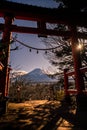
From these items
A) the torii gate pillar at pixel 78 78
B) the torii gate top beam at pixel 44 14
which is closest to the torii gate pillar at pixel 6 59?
the torii gate top beam at pixel 44 14

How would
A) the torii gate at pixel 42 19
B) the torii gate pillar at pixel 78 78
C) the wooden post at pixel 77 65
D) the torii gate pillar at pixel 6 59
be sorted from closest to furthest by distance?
the torii gate pillar at pixel 6 59 < the torii gate pillar at pixel 78 78 < the torii gate at pixel 42 19 < the wooden post at pixel 77 65

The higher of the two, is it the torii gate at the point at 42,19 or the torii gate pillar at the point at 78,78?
the torii gate at the point at 42,19

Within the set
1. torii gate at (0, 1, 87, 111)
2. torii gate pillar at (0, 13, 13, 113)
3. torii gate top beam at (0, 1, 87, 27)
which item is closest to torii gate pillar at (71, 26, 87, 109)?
torii gate at (0, 1, 87, 111)

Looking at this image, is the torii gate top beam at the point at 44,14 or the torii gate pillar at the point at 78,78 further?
the torii gate top beam at the point at 44,14

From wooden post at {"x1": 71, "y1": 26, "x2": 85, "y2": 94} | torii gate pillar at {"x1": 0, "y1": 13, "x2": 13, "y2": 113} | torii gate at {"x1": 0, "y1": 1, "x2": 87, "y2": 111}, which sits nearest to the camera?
torii gate pillar at {"x1": 0, "y1": 13, "x2": 13, "y2": 113}

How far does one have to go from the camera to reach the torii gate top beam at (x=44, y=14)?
597cm

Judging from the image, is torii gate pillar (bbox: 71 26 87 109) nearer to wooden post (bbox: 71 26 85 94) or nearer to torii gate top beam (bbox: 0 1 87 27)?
wooden post (bbox: 71 26 85 94)

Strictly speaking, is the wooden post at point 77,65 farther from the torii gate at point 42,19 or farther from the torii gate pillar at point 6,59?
the torii gate pillar at point 6,59

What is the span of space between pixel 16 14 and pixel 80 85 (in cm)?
363

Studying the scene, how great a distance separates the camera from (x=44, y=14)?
21.0ft

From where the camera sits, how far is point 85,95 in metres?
5.86

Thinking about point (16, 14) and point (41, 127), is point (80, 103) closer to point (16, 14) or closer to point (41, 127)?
point (41, 127)

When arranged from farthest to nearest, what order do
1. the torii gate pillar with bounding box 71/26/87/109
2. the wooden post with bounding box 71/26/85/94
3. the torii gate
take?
the wooden post with bounding box 71/26/85/94
the torii gate
the torii gate pillar with bounding box 71/26/87/109

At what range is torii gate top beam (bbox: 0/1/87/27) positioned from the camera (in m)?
5.97
